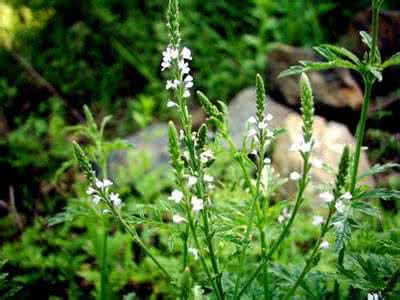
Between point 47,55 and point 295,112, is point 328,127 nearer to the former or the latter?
point 295,112

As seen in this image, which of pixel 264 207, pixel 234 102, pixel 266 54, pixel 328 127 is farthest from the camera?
pixel 266 54

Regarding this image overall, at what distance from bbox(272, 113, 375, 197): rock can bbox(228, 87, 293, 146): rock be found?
0.18m

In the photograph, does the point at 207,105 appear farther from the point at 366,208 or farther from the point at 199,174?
the point at 366,208

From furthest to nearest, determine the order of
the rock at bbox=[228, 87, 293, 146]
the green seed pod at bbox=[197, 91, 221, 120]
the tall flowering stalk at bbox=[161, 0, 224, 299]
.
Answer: the rock at bbox=[228, 87, 293, 146] → the green seed pod at bbox=[197, 91, 221, 120] → the tall flowering stalk at bbox=[161, 0, 224, 299]

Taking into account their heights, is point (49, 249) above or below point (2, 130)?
below

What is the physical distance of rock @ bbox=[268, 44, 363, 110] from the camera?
5.30m

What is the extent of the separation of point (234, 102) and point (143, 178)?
72.1 inches

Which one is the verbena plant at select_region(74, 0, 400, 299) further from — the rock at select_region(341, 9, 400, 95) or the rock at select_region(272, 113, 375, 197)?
the rock at select_region(341, 9, 400, 95)

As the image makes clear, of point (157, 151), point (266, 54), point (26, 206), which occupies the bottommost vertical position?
point (26, 206)

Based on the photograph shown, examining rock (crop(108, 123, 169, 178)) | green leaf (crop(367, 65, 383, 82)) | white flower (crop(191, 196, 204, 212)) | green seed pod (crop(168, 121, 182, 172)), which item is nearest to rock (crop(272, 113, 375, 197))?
rock (crop(108, 123, 169, 178))

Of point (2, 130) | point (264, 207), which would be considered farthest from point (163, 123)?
point (264, 207)

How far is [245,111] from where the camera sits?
222 inches

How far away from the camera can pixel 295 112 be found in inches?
219

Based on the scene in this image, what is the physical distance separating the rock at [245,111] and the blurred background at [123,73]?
94mm
